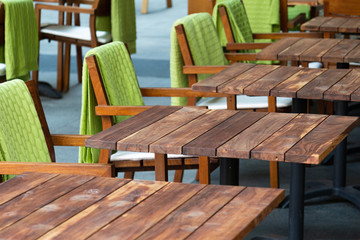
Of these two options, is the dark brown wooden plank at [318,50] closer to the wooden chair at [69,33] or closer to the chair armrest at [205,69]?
the chair armrest at [205,69]

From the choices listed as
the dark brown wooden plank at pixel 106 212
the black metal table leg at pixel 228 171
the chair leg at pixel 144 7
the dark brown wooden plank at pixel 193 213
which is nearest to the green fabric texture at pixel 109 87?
the black metal table leg at pixel 228 171

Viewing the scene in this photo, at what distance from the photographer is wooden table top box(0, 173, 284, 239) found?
1594mm

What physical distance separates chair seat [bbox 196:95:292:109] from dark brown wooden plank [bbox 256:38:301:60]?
232mm

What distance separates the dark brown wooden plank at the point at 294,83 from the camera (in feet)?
9.85

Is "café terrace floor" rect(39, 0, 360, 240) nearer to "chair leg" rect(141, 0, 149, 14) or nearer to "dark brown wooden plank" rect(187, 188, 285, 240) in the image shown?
"chair leg" rect(141, 0, 149, 14)

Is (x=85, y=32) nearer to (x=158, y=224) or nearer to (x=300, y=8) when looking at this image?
(x=300, y=8)

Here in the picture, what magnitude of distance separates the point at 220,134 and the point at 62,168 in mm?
503

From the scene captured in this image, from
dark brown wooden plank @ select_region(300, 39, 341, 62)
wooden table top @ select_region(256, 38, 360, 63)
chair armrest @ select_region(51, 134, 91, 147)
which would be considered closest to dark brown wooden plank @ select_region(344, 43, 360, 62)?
wooden table top @ select_region(256, 38, 360, 63)

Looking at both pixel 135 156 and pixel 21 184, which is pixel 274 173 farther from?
pixel 21 184

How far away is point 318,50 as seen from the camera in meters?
3.89

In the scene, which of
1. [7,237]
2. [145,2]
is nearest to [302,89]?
[7,237]

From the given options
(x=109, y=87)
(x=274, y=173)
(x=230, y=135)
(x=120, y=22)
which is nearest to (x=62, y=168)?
(x=230, y=135)

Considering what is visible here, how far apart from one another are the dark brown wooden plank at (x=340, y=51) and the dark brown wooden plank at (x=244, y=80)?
34cm

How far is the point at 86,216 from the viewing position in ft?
5.54
